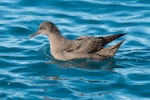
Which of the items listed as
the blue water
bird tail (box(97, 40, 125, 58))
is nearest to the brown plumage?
bird tail (box(97, 40, 125, 58))

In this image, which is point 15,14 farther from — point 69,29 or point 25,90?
point 25,90

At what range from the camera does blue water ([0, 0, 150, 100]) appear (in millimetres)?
11281

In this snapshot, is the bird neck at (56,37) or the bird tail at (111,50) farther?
the bird neck at (56,37)

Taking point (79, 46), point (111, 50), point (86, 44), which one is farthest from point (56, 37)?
point (111, 50)

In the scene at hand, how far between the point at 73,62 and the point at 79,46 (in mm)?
391

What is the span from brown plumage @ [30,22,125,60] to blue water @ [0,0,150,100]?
0.18 metres

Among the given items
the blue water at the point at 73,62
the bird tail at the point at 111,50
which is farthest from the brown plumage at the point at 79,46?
the blue water at the point at 73,62

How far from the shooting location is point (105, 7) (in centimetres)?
1748

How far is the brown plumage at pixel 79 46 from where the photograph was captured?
43.7ft

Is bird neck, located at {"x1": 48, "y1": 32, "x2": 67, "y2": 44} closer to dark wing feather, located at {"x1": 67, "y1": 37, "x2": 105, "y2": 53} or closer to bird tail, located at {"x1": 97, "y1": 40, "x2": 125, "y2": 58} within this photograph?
dark wing feather, located at {"x1": 67, "y1": 37, "x2": 105, "y2": 53}

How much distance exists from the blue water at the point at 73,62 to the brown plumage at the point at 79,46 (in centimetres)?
18

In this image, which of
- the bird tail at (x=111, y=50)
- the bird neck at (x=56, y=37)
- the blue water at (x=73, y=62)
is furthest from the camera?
the bird neck at (x=56, y=37)

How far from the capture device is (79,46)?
13352 millimetres

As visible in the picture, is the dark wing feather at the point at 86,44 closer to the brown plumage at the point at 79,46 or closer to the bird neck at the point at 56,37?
the brown plumage at the point at 79,46
